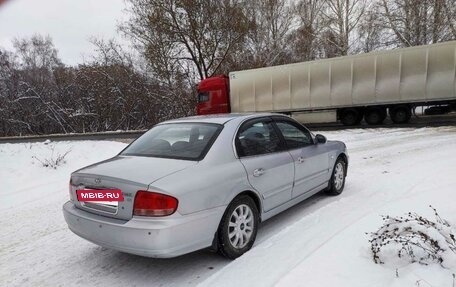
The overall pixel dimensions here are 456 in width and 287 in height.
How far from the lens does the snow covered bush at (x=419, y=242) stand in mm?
3064

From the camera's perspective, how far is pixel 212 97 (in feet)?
65.8

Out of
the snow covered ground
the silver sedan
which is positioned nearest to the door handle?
the silver sedan

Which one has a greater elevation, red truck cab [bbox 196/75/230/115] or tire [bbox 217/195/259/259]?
red truck cab [bbox 196/75/230/115]

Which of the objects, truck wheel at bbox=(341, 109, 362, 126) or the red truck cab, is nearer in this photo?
truck wheel at bbox=(341, 109, 362, 126)

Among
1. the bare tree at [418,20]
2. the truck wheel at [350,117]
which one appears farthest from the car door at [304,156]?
the bare tree at [418,20]

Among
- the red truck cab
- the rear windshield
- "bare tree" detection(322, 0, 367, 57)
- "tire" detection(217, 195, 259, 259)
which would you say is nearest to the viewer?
"tire" detection(217, 195, 259, 259)

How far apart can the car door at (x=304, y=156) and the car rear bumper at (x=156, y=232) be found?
1.59 metres

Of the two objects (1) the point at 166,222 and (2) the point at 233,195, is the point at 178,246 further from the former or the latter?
(2) the point at 233,195

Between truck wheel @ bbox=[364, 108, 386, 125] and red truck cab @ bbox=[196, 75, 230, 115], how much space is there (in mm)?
7187

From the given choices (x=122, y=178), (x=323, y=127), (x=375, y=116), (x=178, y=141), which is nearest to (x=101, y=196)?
(x=122, y=178)

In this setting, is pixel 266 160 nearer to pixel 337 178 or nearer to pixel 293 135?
pixel 293 135

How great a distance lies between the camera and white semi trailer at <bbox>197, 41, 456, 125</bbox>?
15617 millimetres

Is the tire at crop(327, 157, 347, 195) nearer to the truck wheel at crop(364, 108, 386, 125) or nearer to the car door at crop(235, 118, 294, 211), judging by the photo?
the car door at crop(235, 118, 294, 211)

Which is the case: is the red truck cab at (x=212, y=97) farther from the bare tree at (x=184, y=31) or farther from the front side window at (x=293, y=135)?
the front side window at (x=293, y=135)
